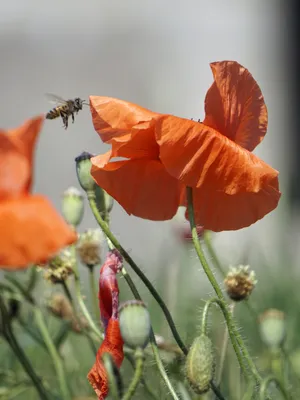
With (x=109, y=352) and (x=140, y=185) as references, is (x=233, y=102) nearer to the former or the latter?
(x=140, y=185)

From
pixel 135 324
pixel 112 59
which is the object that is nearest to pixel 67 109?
pixel 135 324

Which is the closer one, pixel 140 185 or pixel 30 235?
pixel 30 235

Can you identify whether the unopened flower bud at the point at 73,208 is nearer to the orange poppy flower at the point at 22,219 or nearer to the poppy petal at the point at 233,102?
the poppy petal at the point at 233,102

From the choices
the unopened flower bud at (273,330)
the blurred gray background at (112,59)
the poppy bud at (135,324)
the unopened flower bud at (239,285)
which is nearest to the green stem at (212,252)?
the unopened flower bud at (239,285)

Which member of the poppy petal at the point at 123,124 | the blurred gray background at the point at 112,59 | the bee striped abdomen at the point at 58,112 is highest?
the poppy petal at the point at 123,124

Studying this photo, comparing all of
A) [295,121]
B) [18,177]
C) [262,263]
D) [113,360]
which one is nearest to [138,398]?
[113,360]

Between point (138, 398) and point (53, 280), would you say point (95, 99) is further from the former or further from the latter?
point (138, 398)

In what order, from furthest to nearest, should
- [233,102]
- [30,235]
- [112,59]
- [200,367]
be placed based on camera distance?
[112,59], [233,102], [200,367], [30,235]
